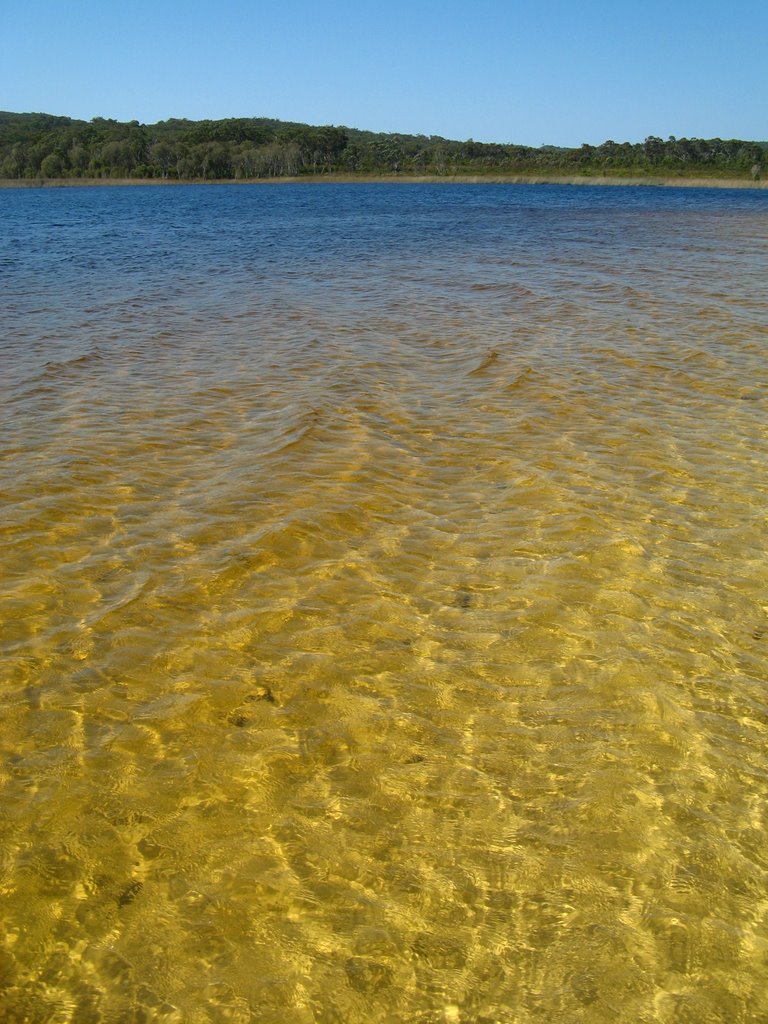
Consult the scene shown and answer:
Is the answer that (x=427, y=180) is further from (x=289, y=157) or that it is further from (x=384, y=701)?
(x=384, y=701)

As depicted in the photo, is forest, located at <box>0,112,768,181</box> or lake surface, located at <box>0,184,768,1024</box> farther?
forest, located at <box>0,112,768,181</box>

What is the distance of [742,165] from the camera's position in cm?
9544

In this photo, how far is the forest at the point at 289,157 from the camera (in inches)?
4242

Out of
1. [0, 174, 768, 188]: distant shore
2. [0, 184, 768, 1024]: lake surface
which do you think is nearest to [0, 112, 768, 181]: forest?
[0, 174, 768, 188]: distant shore

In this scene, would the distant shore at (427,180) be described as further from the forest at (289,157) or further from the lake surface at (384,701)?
the lake surface at (384,701)

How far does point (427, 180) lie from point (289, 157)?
24.8m

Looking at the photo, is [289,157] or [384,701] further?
[289,157]

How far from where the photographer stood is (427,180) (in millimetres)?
115125

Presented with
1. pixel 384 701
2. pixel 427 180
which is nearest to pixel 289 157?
pixel 427 180

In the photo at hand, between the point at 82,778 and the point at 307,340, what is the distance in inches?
349

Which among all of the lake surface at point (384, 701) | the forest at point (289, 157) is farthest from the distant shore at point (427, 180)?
the lake surface at point (384, 701)

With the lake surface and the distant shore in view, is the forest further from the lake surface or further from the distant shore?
the lake surface

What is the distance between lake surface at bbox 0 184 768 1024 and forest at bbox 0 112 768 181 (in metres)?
98.6

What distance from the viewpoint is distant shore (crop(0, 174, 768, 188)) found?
8546cm
